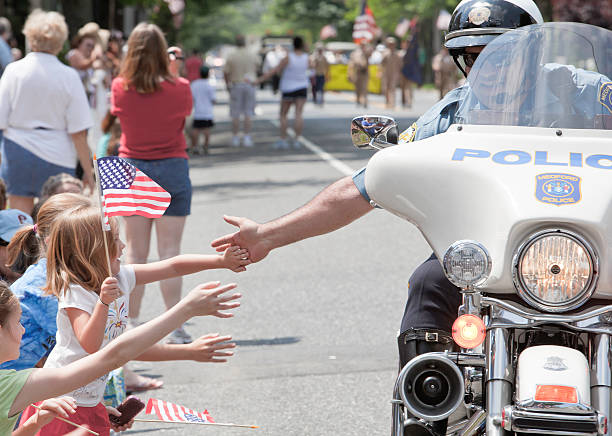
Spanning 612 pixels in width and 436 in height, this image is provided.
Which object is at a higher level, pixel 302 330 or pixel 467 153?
pixel 467 153

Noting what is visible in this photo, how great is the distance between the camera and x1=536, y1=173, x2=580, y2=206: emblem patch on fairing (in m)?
3.09

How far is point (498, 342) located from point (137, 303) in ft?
12.6

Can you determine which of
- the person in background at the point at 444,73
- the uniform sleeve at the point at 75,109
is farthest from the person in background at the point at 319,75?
the uniform sleeve at the point at 75,109

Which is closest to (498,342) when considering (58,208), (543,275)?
(543,275)

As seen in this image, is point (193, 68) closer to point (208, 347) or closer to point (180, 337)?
point (180, 337)

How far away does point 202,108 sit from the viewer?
19.0 meters

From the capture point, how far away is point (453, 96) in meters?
3.96

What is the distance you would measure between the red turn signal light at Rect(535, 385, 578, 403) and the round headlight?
0.34 metres

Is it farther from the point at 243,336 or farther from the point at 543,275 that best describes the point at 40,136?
the point at 543,275

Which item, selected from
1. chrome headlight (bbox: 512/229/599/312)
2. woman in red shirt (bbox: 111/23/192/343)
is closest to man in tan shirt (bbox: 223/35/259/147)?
woman in red shirt (bbox: 111/23/192/343)

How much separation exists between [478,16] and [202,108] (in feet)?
49.0

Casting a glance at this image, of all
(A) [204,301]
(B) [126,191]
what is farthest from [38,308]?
(A) [204,301]

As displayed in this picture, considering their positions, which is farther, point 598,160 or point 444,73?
point 444,73

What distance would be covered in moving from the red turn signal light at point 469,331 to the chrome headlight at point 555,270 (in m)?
0.15
